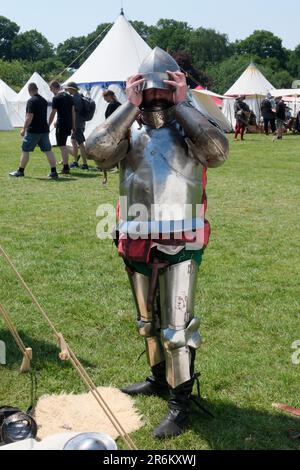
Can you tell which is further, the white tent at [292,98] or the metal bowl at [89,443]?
the white tent at [292,98]

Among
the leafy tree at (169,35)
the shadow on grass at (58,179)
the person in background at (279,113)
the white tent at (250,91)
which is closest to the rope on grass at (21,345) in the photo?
the shadow on grass at (58,179)

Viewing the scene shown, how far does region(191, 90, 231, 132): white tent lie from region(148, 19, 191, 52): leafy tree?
66.5 metres

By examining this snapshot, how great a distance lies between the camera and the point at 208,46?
293 ft

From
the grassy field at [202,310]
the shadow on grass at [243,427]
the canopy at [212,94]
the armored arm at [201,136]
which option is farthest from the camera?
the canopy at [212,94]

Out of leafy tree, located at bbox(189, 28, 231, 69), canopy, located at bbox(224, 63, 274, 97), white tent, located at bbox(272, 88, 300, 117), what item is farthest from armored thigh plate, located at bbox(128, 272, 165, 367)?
leafy tree, located at bbox(189, 28, 231, 69)

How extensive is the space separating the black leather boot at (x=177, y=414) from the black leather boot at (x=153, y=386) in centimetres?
29

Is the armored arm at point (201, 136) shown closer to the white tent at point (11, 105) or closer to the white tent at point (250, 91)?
the white tent at point (250, 91)

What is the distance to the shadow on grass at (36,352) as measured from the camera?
3879mm

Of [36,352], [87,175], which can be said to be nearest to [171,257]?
[36,352]

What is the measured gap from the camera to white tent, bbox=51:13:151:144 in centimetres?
1549

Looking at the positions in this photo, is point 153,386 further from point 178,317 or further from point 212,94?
point 212,94

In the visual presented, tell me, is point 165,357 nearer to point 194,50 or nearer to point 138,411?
point 138,411

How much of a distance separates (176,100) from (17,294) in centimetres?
284
